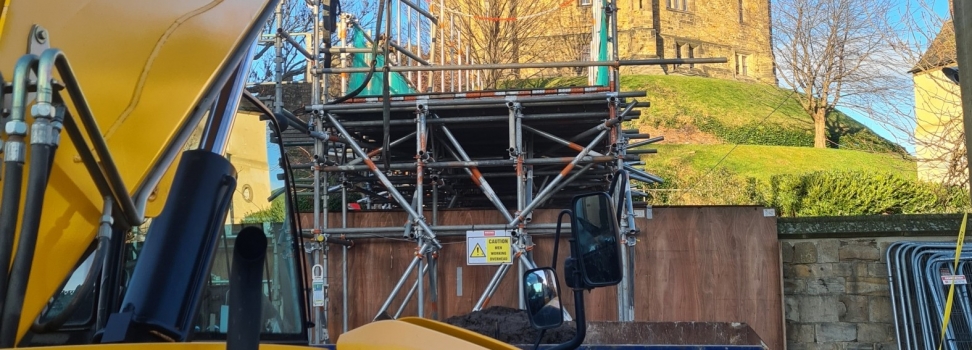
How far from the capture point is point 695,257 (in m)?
9.83

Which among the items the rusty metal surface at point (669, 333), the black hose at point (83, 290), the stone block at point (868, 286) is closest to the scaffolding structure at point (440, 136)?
the rusty metal surface at point (669, 333)

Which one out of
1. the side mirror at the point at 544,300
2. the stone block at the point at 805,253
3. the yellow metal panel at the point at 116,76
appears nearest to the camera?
the yellow metal panel at the point at 116,76

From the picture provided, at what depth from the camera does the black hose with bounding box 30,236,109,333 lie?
1893 millimetres

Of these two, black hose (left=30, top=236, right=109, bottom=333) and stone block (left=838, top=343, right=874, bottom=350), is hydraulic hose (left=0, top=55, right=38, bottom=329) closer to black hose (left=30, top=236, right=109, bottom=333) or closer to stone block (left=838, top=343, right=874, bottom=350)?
black hose (left=30, top=236, right=109, bottom=333)

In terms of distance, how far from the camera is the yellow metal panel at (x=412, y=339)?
6.25 ft

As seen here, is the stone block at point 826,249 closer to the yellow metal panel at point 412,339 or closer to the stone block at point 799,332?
the stone block at point 799,332

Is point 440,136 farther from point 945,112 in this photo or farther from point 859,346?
Result: point 945,112

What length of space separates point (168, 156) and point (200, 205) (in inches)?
7.6

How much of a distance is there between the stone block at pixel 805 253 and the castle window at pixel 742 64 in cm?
4692

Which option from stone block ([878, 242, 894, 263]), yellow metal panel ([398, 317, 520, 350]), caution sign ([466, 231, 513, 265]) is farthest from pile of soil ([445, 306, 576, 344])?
stone block ([878, 242, 894, 263])

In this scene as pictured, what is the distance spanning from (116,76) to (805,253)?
9.14 meters

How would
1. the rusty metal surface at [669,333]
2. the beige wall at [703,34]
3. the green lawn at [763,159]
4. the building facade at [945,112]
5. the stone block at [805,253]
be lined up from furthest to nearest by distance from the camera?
1. the beige wall at [703,34]
2. the green lawn at [763,159]
3. the building facade at [945,112]
4. the stone block at [805,253]
5. the rusty metal surface at [669,333]

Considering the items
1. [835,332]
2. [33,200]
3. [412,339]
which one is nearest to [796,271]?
[835,332]

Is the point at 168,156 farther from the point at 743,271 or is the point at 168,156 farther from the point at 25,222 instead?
the point at 743,271
